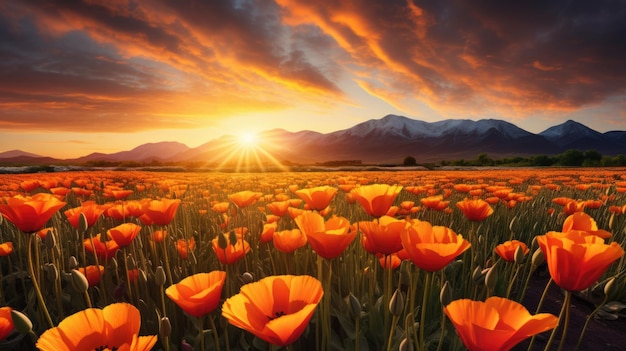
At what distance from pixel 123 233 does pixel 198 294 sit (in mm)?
1182

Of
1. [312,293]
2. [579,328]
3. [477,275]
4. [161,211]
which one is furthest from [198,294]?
[579,328]

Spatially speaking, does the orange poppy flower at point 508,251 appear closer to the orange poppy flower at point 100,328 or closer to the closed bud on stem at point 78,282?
the orange poppy flower at point 100,328

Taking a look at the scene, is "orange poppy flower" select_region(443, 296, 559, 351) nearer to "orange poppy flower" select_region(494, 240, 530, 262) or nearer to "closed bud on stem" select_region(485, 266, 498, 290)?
"closed bud on stem" select_region(485, 266, 498, 290)

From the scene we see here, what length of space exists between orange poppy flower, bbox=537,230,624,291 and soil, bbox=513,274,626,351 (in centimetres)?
159

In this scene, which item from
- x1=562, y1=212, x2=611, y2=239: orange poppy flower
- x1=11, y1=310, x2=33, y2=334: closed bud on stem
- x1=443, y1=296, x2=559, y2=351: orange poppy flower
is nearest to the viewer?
x1=443, y1=296, x2=559, y2=351: orange poppy flower

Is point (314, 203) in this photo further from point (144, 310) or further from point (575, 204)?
point (575, 204)

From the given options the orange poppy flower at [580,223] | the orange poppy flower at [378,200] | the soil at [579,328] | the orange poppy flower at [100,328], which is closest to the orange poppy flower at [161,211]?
the orange poppy flower at [100,328]

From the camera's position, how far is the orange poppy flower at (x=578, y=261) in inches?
39.4

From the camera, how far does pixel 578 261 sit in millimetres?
1037

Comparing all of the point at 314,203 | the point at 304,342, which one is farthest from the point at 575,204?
the point at 304,342

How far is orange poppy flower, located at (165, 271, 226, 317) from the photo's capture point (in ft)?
3.67

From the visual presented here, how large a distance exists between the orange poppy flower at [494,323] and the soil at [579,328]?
1775 mm

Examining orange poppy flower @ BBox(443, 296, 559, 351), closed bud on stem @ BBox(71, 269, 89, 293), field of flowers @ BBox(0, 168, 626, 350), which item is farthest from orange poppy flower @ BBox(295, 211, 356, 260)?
closed bud on stem @ BBox(71, 269, 89, 293)

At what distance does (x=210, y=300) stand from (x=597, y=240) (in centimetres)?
147
